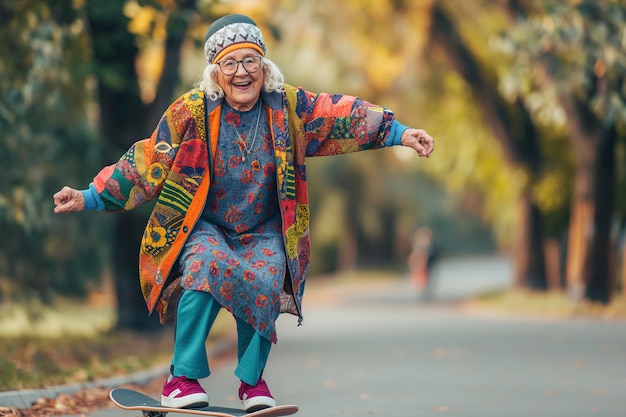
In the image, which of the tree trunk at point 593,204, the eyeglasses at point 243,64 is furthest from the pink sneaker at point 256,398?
the tree trunk at point 593,204

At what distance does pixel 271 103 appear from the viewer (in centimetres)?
666

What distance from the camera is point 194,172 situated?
6488mm

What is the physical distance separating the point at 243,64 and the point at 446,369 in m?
6.01

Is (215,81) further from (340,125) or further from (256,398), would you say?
(256,398)

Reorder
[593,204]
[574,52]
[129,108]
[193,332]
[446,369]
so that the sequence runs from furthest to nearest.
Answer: [593,204]
[574,52]
[129,108]
[446,369]
[193,332]

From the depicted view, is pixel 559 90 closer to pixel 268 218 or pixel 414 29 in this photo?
pixel 414 29

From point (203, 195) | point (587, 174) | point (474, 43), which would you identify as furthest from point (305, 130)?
point (474, 43)

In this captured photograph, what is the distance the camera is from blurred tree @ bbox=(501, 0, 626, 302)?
1702cm

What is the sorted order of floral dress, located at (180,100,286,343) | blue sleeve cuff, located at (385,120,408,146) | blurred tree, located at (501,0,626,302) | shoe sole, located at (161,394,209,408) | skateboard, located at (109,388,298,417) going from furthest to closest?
blurred tree, located at (501,0,626,302)
blue sleeve cuff, located at (385,120,408,146)
floral dress, located at (180,100,286,343)
shoe sole, located at (161,394,209,408)
skateboard, located at (109,388,298,417)

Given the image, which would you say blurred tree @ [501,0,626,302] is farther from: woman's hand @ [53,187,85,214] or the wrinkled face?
woman's hand @ [53,187,85,214]

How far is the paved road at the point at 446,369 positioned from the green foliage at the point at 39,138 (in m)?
3.25

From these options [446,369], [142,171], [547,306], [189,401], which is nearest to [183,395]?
[189,401]

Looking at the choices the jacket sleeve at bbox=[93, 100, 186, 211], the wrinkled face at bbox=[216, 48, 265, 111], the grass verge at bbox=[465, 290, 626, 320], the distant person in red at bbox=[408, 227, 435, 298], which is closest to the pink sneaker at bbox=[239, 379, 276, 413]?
the jacket sleeve at bbox=[93, 100, 186, 211]

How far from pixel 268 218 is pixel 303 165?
330 mm
